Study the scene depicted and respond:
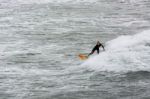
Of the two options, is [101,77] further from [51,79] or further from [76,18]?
[76,18]

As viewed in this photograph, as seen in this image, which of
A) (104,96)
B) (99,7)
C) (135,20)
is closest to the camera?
(104,96)

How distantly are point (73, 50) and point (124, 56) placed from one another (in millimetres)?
5768

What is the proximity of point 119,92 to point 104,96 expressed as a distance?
1296 mm

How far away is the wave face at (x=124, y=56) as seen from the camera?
131ft

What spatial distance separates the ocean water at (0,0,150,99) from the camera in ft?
117

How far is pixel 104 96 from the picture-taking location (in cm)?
3403

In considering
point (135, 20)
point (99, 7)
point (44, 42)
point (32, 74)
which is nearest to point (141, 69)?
point (32, 74)

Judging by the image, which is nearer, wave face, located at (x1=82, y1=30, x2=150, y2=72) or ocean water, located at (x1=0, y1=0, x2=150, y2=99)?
ocean water, located at (x1=0, y1=0, x2=150, y2=99)

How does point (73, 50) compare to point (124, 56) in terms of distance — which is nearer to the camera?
point (124, 56)

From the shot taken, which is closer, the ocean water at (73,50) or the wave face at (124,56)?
the ocean water at (73,50)

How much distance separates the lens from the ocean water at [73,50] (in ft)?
117

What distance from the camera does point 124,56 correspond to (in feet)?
138

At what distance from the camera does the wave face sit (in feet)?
131

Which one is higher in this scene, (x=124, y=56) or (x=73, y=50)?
(x=124, y=56)
